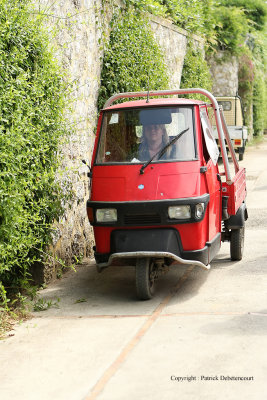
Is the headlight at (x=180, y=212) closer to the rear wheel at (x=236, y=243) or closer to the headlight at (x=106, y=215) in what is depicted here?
the headlight at (x=106, y=215)

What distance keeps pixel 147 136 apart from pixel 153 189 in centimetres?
74

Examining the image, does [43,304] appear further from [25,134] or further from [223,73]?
[223,73]

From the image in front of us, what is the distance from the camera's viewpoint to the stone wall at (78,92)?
7.99m

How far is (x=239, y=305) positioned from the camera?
21.1 ft

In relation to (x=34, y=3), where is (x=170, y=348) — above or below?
below

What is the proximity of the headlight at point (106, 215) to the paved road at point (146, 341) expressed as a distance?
0.84m

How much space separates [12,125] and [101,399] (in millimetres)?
2628

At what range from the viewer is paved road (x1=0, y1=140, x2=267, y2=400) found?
4.53 meters

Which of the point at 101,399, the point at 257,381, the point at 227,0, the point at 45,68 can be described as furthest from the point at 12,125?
the point at 227,0

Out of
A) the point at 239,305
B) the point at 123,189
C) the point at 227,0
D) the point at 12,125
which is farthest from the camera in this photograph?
the point at 227,0

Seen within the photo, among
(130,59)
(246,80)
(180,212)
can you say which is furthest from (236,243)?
(246,80)

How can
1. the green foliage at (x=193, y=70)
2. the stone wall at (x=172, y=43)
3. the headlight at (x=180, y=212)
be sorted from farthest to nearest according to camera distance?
the green foliage at (x=193, y=70) < the stone wall at (x=172, y=43) < the headlight at (x=180, y=212)

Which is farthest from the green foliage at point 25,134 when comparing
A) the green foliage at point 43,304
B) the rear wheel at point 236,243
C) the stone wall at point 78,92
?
the rear wheel at point 236,243

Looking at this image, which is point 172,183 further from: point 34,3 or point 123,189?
point 34,3
